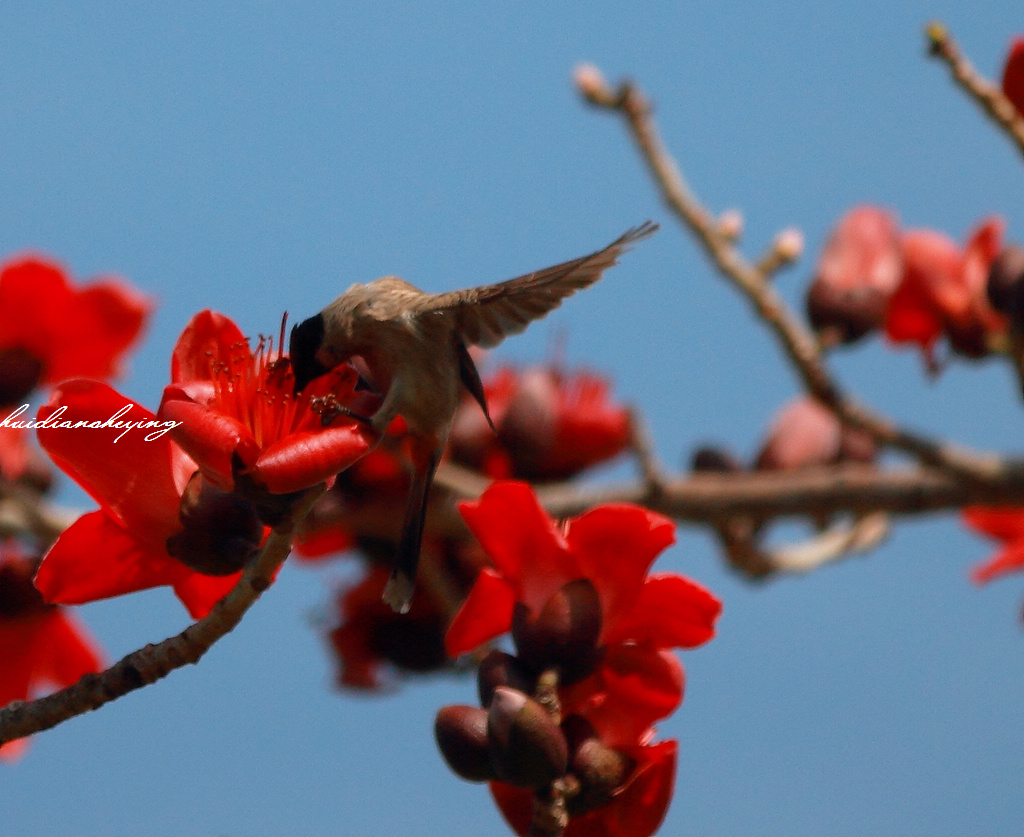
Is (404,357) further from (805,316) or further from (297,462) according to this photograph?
(805,316)

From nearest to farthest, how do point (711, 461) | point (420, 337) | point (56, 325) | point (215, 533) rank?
point (215, 533)
point (420, 337)
point (56, 325)
point (711, 461)

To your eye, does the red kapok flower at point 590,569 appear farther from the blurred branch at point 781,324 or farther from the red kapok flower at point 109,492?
the blurred branch at point 781,324

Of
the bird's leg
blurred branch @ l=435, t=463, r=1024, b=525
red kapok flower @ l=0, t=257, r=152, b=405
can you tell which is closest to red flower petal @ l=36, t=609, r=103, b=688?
red kapok flower @ l=0, t=257, r=152, b=405

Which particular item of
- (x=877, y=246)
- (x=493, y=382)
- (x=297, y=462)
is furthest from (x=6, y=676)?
(x=877, y=246)

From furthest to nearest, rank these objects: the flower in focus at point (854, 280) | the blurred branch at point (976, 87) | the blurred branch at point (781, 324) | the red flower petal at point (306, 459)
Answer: the flower in focus at point (854, 280)
the blurred branch at point (781, 324)
the blurred branch at point (976, 87)
the red flower petal at point (306, 459)

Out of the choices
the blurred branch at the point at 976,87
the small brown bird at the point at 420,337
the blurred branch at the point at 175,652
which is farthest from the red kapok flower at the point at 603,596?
the blurred branch at the point at 976,87

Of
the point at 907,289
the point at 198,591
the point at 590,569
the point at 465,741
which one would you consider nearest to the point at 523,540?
the point at 590,569

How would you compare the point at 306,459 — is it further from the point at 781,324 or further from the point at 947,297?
the point at 947,297
